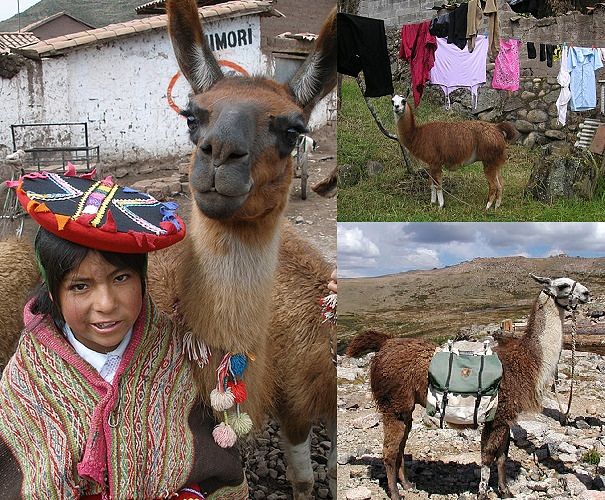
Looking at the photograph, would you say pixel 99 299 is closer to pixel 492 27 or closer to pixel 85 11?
pixel 85 11

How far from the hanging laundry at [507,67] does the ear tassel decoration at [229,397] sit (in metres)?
1.77

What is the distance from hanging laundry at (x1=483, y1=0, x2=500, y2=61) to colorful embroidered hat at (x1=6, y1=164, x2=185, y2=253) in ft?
5.69

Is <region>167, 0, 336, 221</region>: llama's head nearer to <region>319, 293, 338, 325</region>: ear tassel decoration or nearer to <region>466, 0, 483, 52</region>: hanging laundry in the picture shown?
<region>319, 293, 338, 325</region>: ear tassel decoration

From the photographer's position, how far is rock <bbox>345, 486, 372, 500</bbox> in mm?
2867

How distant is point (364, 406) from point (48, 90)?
183 centimetres

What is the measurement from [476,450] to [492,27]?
1.91 metres

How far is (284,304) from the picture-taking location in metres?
2.43

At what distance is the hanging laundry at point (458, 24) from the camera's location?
265cm

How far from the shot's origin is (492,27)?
8.87 feet

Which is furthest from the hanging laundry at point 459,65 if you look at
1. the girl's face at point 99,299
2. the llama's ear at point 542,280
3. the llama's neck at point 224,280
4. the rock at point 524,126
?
the girl's face at point 99,299

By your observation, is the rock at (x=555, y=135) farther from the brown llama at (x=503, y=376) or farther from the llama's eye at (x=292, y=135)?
the llama's eye at (x=292, y=135)

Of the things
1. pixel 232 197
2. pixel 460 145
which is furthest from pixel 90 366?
pixel 460 145

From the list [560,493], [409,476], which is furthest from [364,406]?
[560,493]

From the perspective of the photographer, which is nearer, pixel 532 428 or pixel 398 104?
pixel 398 104
